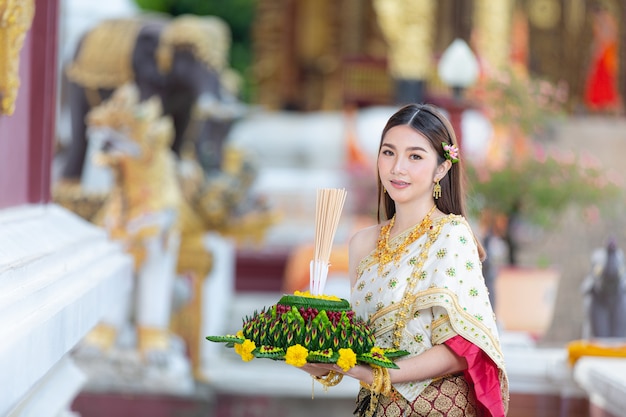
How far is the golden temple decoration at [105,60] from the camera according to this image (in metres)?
6.65

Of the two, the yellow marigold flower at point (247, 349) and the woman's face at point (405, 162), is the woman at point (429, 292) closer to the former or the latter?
the woman's face at point (405, 162)

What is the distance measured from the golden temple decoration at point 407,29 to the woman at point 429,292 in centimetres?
797

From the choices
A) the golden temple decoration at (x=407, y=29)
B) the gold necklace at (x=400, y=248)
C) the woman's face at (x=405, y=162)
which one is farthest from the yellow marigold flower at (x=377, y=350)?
the golden temple decoration at (x=407, y=29)

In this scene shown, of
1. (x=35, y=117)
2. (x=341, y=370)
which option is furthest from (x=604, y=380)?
(x=35, y=117)

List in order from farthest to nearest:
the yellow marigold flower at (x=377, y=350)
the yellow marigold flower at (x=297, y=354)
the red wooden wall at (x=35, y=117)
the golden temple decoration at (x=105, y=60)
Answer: the golden temple decoration at (x=105, y=60) → the red wooden wall at (x=35, y=117) → the yellow marigold flower at (x=377, y=350) → the yellow marigold flower at (x=297, y=354)

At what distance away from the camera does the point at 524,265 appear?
616 cm

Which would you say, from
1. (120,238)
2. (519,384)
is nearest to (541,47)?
(120,238)

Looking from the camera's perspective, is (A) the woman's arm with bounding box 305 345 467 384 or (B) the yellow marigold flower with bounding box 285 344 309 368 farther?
(A) the woman's arm with bounding box 305 345 467 384

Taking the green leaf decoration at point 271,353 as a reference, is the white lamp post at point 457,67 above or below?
above

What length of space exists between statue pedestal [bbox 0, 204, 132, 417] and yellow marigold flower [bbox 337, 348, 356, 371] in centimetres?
51

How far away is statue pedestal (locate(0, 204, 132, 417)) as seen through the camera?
1.94 meters

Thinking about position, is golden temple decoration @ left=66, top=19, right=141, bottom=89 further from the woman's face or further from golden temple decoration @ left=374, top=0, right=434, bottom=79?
the woman's face

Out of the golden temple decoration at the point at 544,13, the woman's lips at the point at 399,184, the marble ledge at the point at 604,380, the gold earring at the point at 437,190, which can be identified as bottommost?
the marble ledge at the point at 604,380

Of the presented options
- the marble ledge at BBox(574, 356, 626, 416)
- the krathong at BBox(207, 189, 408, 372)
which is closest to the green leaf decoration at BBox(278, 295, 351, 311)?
the krathong at BBox(207, 189, 408, 372)
